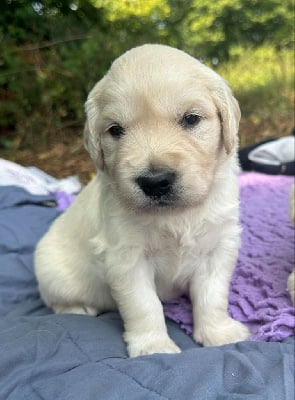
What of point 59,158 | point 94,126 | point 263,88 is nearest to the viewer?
point 94,126

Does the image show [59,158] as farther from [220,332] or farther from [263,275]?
[220,332]

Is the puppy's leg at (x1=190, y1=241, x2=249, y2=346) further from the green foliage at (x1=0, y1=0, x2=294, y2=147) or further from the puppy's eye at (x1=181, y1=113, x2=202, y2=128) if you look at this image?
the green foliage at (x1=0, y1=0, x2=294, y2=147)

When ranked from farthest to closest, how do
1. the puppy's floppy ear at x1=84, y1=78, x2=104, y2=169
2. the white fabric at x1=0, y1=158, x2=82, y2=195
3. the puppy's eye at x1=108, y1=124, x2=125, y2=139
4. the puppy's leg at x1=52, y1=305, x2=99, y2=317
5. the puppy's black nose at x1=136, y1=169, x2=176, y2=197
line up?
the white fabric at x1=0, y1=158, x2=82, y2=195
the puppy's leg at x1=52, y1=305, x2=99, y2=317
the puppy's floppy ear at x1=84, y1=78, x2=104, y2=169
the puppy's eye at x1=108, y1=124, x2=125, y2=139
the puppy's black nose at x1=136, y1=169, x2=176, y2=197

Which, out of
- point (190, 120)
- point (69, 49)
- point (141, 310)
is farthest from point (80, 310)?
point (69, 49)

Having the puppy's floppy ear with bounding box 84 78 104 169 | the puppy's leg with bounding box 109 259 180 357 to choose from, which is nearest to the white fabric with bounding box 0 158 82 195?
the puppy's floppy ear with bounding box 84 78 104 169

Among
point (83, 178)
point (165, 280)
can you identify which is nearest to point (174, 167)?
point (165, 280)

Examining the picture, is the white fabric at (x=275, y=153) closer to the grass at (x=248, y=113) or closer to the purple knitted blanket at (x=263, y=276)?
the purple knitted blanket at (x=263, y=276)

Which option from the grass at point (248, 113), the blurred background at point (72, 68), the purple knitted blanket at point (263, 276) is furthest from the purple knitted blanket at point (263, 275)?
the blurred background at point (72, 68)

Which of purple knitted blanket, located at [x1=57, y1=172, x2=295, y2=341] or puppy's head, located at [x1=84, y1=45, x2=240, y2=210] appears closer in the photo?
puppy's head, located at [x1=84, y1=45, x2=240, y2=210]
